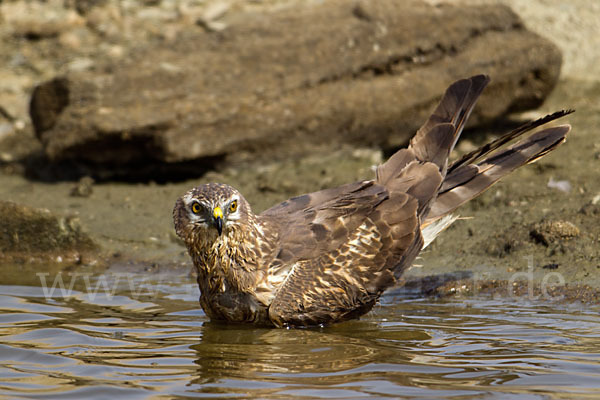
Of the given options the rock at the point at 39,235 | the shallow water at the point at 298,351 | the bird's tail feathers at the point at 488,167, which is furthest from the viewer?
the rock at the point at 39,235

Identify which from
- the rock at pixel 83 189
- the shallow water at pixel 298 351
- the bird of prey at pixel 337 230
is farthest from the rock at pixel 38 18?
the bird of prey at pixel 337 230

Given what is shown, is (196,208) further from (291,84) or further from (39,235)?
(291,84)

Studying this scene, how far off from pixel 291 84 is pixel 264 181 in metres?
1.09

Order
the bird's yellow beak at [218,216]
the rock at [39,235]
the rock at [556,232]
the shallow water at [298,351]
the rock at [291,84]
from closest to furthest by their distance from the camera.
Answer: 1. the shallow water at [298,351]
2. the bird's yellow beak at [218,216]
3. the rock at [556,232]
4. the rock at [39,235]
5. the rock at [291,84]

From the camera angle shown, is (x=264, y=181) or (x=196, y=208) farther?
(x=264, y=181)

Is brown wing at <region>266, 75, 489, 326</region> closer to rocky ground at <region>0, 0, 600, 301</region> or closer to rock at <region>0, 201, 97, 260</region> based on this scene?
rocky ground at <region>0, 0, 600, 301</region>

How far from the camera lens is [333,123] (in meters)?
9.32

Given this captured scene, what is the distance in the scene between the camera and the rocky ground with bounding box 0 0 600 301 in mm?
7020

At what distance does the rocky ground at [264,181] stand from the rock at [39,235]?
0.02 metres

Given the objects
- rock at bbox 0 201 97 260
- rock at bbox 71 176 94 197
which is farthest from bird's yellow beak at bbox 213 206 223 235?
rock at bbox 71 176 94 197

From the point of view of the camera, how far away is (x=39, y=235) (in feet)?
25.7

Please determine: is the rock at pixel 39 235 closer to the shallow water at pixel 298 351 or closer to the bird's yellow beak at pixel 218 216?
the shallow water at pixel 298 351

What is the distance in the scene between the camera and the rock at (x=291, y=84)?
8.95 meters

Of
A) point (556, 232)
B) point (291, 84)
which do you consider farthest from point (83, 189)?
point (556, 232)
